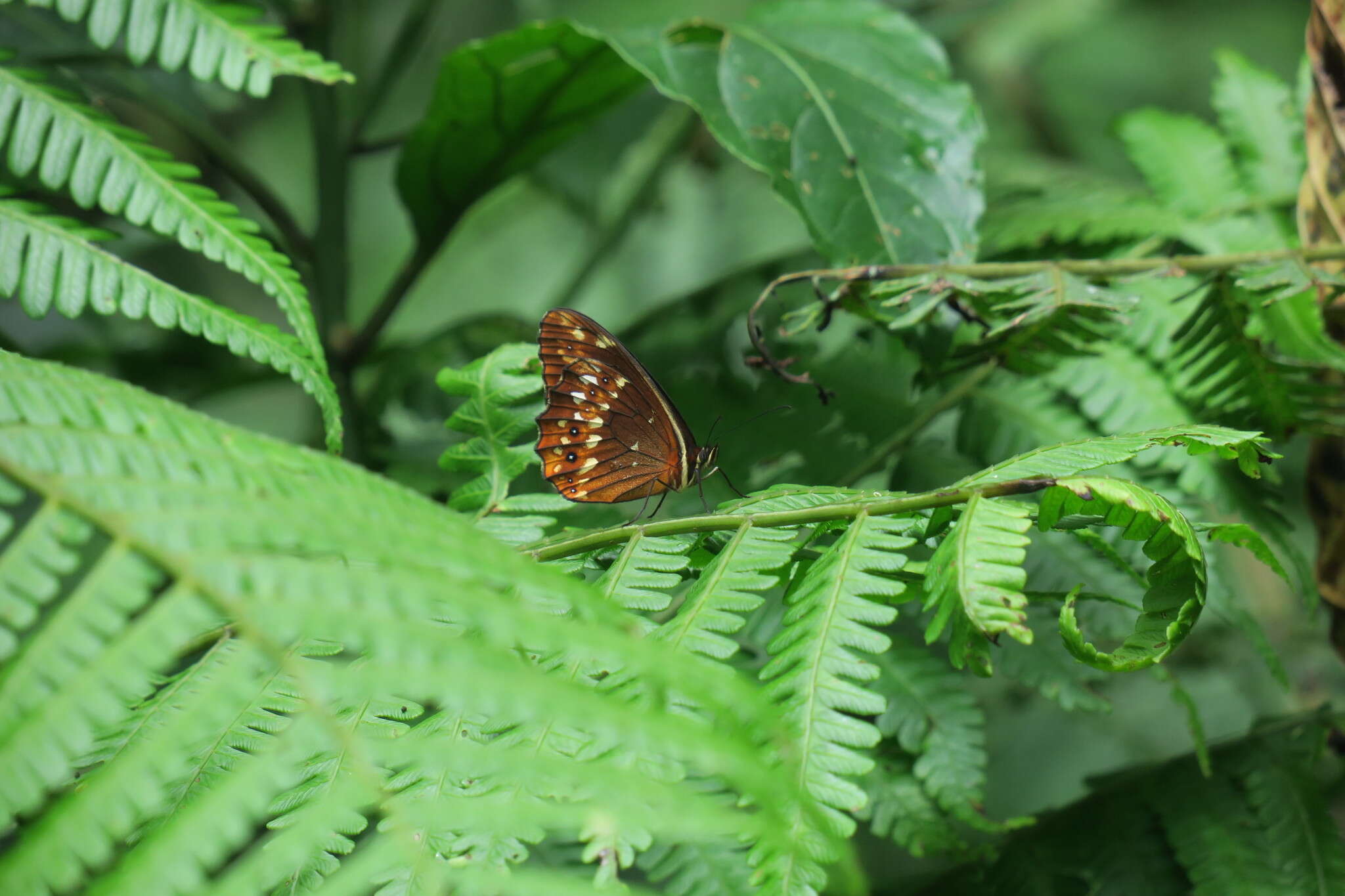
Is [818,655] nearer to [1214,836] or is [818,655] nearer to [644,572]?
[644,572]

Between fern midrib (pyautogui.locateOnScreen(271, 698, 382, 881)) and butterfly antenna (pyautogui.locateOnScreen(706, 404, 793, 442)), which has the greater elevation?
fern midrib (pyautogui.locateOnScreen(271, 698, 382, 881))

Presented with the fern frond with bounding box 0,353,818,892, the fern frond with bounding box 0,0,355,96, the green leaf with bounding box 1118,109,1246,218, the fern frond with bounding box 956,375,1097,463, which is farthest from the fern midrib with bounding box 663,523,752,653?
the green leaf with bounding box 1118,109,1246,218

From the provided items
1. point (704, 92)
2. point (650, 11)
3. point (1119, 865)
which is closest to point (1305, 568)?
point (1119, 865)

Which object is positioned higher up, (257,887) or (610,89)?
(610,89)

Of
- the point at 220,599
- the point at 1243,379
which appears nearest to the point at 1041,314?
the point at 1243,379

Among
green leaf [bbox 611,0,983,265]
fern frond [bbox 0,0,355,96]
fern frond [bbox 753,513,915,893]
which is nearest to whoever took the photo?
fern frond [bbox 753,513,915,893]

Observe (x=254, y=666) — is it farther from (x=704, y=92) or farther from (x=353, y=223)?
(x=353, y=223)

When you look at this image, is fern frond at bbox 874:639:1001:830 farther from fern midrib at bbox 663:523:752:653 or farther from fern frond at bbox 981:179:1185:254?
fern frond at bbox 981:179:1185:254
